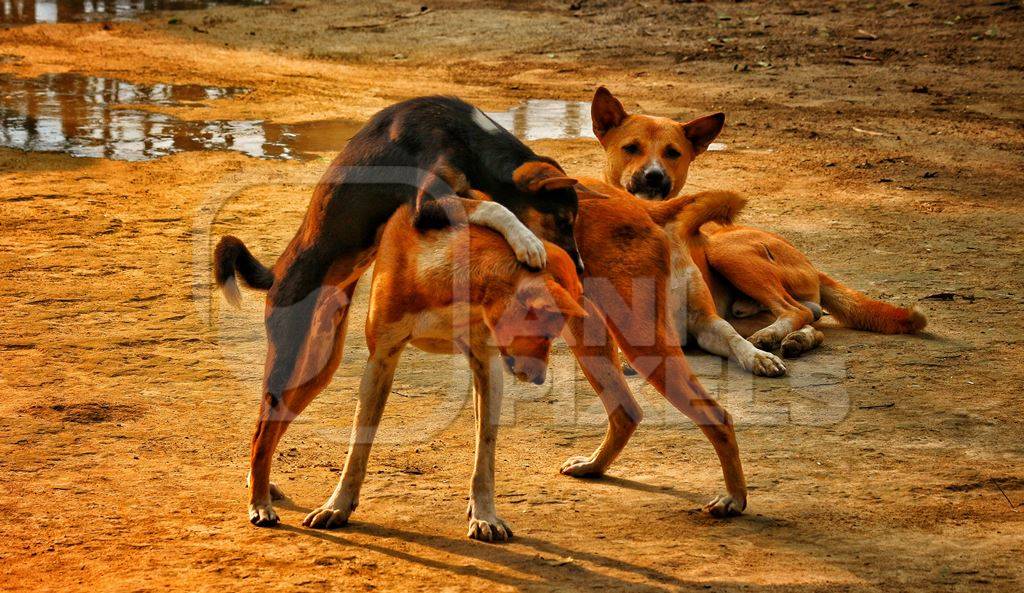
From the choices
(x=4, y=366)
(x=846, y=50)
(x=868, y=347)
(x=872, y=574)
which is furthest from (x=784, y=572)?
(x=846, y=50)

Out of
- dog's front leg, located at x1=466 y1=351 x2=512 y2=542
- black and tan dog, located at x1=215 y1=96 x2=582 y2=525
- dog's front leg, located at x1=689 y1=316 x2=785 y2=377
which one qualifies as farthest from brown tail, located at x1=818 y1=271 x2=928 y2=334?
dog's front leg, located at x1=466 y1=351 x2=512 y2=542

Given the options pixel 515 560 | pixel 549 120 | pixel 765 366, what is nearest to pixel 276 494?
pixel 515 560

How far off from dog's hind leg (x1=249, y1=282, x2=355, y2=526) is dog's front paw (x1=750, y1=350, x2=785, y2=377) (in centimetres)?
248

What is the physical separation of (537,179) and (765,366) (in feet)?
7.52

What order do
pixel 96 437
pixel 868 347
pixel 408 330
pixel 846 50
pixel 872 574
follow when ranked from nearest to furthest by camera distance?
pixel 872 574 < pixel 408 330 < pixel 96 437 < pixel 868 347 < pixel 846 50

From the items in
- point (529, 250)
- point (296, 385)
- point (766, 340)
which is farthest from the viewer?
point (766, 340)

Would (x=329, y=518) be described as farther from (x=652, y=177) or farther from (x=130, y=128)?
(x=130, y=128)

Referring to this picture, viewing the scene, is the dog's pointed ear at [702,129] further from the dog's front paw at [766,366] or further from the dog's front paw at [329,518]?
the dog's front paw at [329,518]

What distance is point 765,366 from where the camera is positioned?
623 cm

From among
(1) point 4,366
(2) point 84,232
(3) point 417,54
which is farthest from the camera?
(3) point 417,54

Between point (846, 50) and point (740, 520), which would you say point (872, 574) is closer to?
point (740, 520)

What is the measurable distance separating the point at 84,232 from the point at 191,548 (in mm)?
4978

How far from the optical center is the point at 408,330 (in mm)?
4348

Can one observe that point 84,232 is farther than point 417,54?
No
